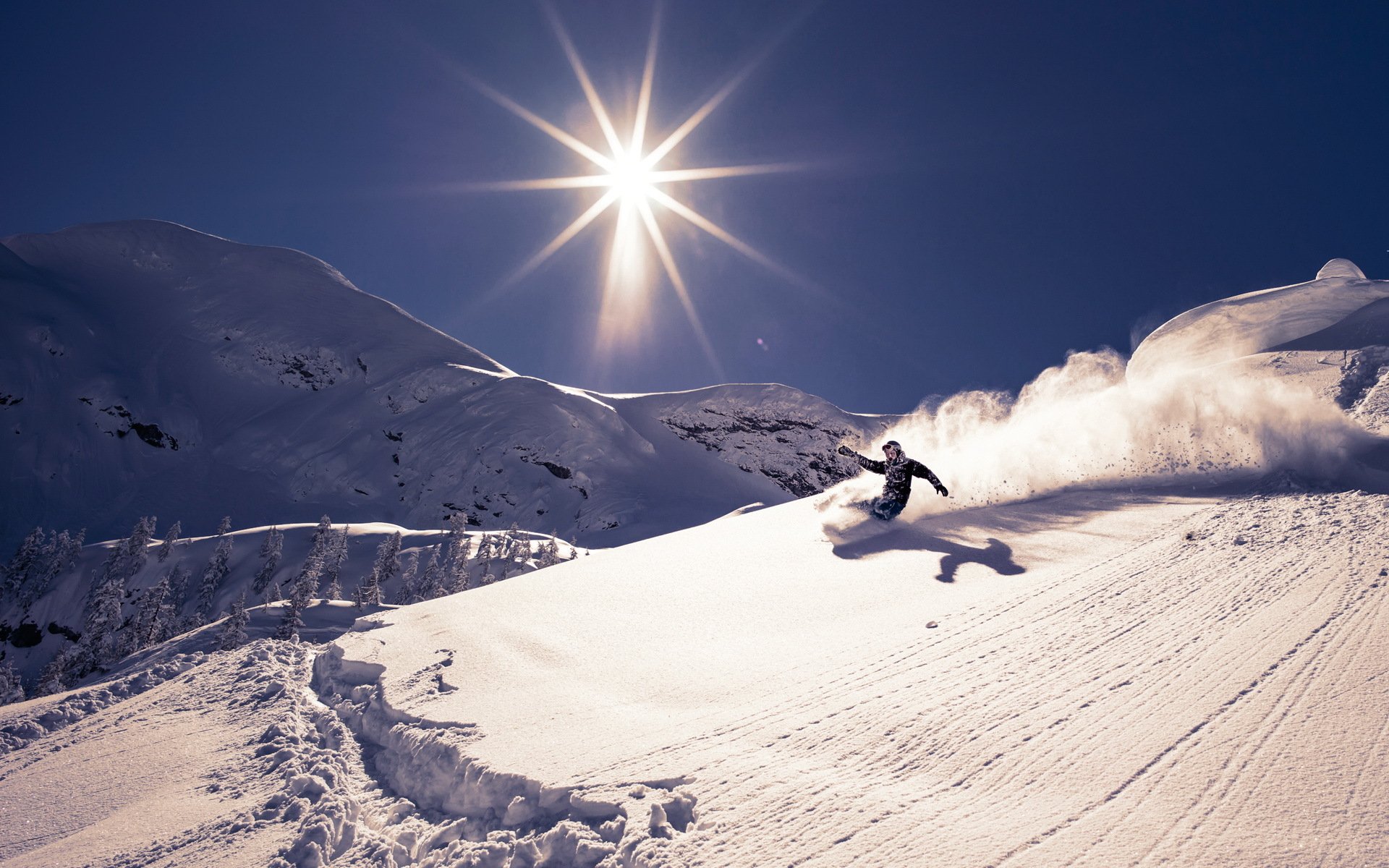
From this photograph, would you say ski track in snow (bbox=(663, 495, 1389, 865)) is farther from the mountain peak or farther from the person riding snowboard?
the mountain peak

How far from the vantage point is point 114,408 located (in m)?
87.6

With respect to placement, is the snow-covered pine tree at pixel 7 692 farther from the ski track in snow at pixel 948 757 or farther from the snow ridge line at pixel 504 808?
the snow ridge line at pixel 504 808

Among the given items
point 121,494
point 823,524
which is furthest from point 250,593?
point 121,494

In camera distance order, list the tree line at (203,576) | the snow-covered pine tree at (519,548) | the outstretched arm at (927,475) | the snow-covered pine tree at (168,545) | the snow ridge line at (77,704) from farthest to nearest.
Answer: the snow-covered pine tree at (168,545) → the snow-covered pine tree at (519,548) → the tree line at (203,576) → the outstretched arm at (927,475) → the snow ridge line at (77,704)

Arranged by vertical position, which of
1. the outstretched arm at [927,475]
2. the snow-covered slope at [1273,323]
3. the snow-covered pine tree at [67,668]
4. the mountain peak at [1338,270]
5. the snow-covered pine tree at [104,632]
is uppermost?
the mountain peak at [1338,270]

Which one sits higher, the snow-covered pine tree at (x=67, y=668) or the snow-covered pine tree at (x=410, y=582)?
the snow-covered pine tree at (x=410, y=582)

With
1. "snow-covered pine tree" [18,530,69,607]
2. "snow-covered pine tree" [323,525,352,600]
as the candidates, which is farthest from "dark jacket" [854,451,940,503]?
"snow-covered pine tree" [18,530,69,607]

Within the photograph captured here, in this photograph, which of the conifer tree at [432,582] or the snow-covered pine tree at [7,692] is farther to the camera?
the conifer tree at [432,582]

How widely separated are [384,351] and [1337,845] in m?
129

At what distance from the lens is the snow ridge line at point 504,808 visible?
294cm

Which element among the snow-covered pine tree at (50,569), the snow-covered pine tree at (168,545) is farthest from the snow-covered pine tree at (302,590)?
the snow-covered pine tree at (50,569)

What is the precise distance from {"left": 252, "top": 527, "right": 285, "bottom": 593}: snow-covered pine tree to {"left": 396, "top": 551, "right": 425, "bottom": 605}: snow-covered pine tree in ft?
31.3

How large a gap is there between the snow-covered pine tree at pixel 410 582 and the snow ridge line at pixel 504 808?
3377cm

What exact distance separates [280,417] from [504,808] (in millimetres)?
114964
